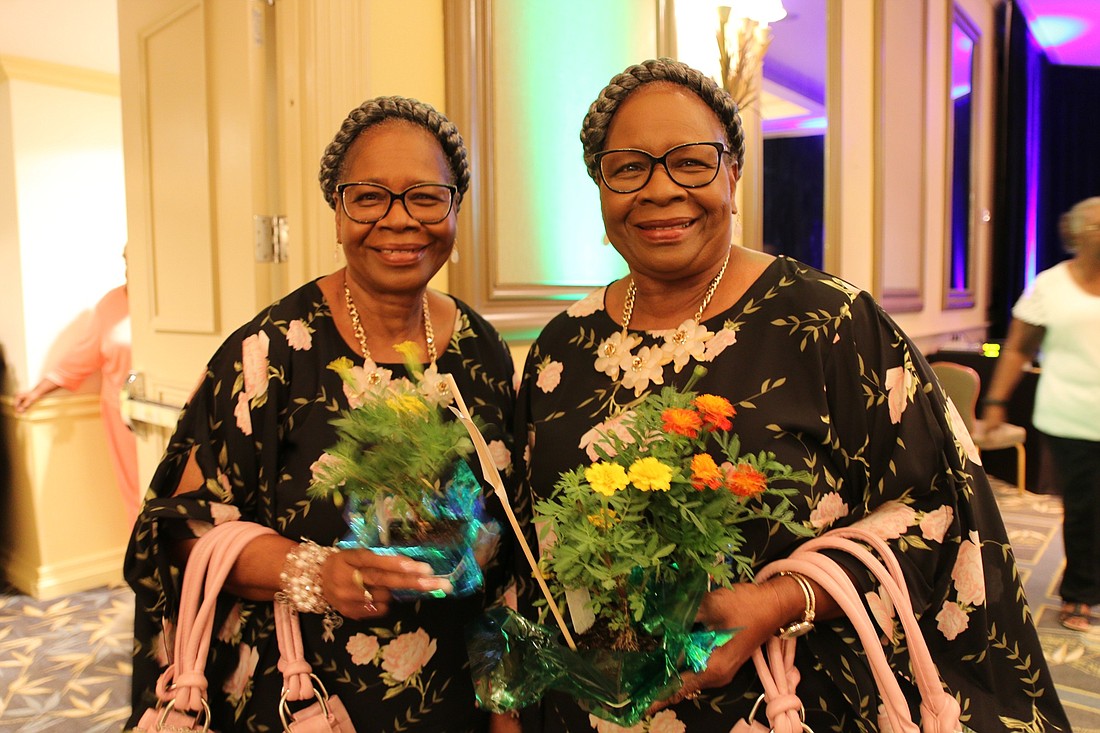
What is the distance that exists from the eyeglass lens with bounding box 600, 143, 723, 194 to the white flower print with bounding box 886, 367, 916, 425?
1.30ft

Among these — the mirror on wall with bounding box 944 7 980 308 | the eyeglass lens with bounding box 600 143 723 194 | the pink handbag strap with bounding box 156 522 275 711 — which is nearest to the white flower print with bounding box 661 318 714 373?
the eyeglass lens with bounding box 600 143 723 194

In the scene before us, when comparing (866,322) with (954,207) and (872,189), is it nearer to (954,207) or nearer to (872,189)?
(872,189)

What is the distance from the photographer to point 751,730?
1107 mm

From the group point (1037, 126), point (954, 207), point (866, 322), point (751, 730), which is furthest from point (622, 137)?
point (1037, 126)

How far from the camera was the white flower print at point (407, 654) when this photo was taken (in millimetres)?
1309

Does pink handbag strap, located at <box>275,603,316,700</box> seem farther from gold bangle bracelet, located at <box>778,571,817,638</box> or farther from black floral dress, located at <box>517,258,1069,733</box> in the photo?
gold bangle bracelet, located at <box>778,571,817,638</box>

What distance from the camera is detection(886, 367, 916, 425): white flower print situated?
113 centimetres

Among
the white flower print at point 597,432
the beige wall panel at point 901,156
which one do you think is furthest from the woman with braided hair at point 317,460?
the beige wall panel at point 901,156

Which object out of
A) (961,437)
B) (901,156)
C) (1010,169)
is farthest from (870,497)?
(1010,169)

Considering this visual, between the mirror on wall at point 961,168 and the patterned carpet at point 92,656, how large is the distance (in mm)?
3297

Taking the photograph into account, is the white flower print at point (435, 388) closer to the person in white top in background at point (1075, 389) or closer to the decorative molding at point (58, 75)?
the person in white top in background at point (1075, 389)

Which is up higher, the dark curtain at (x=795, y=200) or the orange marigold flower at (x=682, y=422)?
the dark curtain at (x=795, y=200)

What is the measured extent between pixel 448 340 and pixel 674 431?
72 centimetres

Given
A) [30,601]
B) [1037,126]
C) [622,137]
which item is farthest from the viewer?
[1037,126]
